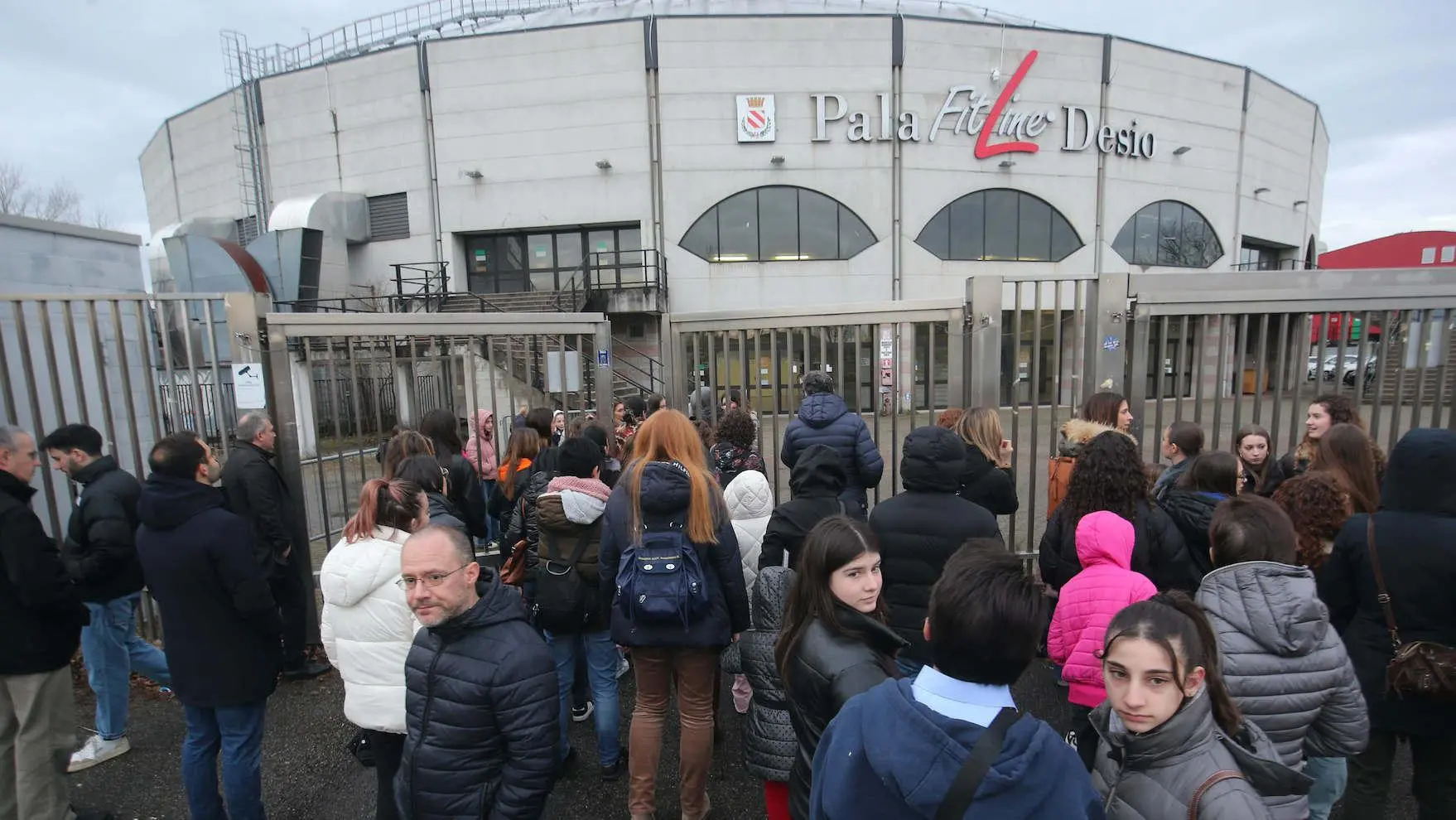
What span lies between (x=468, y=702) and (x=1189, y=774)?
207cm

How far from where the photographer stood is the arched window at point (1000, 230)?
18.9 metres

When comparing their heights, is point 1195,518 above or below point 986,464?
below

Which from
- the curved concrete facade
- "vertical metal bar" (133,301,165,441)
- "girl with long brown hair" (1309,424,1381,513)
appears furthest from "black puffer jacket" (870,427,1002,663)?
the curved concrete facade

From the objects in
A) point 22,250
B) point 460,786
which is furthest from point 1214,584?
point 22,250

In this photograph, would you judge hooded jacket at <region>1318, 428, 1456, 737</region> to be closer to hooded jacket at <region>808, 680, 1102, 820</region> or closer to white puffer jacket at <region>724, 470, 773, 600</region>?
hooded jacket at <region>808, 680, 1102, 820</region>

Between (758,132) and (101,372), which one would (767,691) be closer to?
(101,372)

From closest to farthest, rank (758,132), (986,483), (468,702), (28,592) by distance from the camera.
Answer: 1. (468,702)
2. (28,592)
3. (986,483)
4. (758,132)

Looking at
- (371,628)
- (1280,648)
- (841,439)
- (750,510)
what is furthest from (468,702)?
(1280,648)

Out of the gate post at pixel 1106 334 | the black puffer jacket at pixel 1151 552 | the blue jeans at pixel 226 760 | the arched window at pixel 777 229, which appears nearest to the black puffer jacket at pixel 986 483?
the black puffer jacket at pixel 1151 552

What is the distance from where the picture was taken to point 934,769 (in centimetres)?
128

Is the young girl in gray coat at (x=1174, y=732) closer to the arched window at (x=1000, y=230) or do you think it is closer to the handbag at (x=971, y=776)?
the handbag at (x=971, y=776)

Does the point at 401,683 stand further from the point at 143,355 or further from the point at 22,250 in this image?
the point at 22,250

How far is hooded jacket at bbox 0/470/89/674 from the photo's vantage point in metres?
2.71

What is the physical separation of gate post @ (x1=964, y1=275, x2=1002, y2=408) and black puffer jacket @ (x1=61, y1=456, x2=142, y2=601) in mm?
5010
